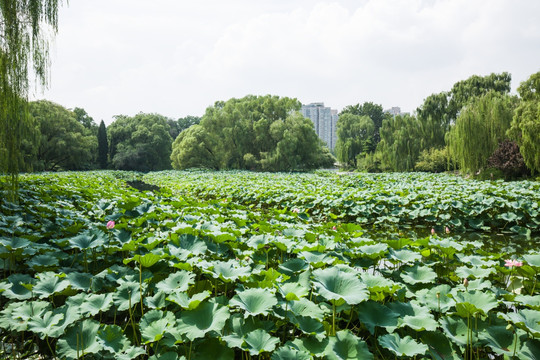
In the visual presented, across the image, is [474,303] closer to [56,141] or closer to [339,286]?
[339,286]

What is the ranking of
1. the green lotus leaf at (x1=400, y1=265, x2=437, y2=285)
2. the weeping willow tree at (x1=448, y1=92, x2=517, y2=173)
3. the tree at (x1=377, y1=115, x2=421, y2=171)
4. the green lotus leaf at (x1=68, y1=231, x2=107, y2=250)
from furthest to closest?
the tree at (x1=377, y1=115, x2=421, y2=171)
the weeping willow tree at (x1=448, y1=92, x2=517, y2=173)
the green lotus leaf at (x1=68, y1=231, x2=107, y2=250)
the green lotus leaf at (x1=400, y1=265, x2=437, y2=285)

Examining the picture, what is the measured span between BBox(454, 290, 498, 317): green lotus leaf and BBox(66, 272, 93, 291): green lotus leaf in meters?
1.82

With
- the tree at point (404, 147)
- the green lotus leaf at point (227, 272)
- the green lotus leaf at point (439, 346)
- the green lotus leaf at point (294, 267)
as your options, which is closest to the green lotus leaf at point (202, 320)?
the green lotus leaf at point (227, 272)

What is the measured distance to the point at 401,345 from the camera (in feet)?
4.13

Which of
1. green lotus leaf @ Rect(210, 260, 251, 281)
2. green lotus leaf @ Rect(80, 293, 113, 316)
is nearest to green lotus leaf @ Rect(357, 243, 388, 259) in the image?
green lotus leaf @ Rect(210, 260, 251, 281)

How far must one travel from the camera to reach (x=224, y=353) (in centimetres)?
122

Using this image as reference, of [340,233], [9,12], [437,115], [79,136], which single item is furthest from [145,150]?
[340,233]

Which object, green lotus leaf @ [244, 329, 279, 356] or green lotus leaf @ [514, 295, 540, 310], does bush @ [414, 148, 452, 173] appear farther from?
green lotus leaf @ [244, 329, 279, 356]

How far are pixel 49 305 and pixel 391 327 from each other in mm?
1572

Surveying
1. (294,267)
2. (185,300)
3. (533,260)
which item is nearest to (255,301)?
(185,300)

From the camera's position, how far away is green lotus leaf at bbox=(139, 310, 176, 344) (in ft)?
4.00

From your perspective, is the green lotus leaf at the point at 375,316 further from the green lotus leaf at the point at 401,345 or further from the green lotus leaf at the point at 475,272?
the green lotus leaf at the point at 475,272

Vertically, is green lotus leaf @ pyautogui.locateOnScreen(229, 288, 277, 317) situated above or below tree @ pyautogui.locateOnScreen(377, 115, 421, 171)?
below

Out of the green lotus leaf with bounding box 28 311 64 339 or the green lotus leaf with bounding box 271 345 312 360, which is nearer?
the green lotus leaf with bounding box 271 345 312 360
